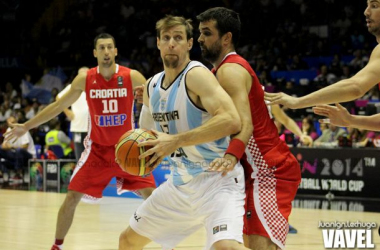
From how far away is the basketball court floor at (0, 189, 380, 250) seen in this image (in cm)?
771

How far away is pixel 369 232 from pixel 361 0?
12.6 metres

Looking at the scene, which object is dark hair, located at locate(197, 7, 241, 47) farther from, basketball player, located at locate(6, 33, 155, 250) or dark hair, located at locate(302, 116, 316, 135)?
dark hair, located at locate(302, 116, 316, 135)

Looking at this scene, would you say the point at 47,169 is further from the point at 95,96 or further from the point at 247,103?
the point at 247,103

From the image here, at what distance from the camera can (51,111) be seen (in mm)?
7199

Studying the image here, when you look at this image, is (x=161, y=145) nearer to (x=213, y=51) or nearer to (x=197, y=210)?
(x=197, y=210)

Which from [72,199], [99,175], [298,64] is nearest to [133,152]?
[72,199]

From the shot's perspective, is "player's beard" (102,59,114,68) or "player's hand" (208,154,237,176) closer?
"player's hand" (208,154,237,176)

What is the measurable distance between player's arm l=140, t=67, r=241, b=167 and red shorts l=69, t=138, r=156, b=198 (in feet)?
9.85

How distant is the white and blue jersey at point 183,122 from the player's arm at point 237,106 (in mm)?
191

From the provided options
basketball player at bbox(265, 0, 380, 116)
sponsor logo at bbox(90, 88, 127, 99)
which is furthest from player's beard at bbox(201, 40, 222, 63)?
sponsor logo at bbox(90, 88, 127, 99)

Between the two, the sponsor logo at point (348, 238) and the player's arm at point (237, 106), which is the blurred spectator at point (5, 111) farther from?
the player's arm at point (237, 106)

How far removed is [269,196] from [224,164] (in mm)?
530

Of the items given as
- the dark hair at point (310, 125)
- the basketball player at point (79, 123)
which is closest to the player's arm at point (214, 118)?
the basketball player at point (79, 123)

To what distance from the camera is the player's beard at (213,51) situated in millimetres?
4691
